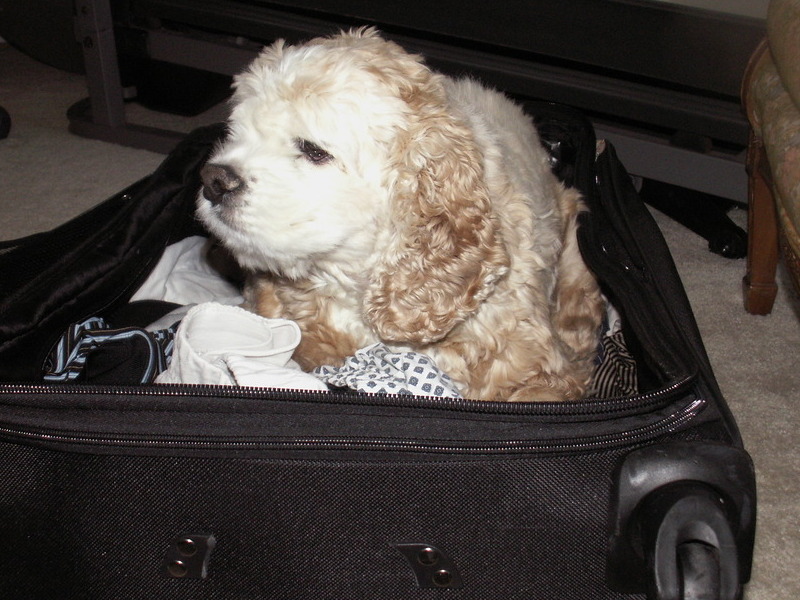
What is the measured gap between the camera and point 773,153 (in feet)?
5.22

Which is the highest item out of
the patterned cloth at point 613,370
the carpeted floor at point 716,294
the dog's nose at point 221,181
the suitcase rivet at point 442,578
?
the dog's nose at point 221,181

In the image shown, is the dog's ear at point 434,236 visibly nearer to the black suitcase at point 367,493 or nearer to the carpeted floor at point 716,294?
the black suitcase at point 367,493

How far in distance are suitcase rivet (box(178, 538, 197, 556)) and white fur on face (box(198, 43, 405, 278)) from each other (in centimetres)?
48

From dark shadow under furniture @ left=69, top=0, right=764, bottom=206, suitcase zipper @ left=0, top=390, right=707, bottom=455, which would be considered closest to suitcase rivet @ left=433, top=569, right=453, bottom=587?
suitcase zipper @ left=0, top=390, right=707, bottom=455

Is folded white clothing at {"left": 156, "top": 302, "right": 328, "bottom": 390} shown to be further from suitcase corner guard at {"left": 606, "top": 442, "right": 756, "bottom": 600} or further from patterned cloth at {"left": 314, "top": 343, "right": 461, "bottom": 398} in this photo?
suitcase corner guard at {"left": 606, "top": 442, "right": 756, "bottom": 600}

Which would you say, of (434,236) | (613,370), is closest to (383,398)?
(434,236)

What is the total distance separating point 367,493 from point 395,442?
8 centimetres

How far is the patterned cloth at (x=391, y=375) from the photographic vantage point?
130 centimetres

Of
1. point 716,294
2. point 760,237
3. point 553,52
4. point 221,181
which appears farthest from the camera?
point 553,52

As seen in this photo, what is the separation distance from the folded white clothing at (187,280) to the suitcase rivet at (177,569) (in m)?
0.86

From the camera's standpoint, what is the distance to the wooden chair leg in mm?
2020

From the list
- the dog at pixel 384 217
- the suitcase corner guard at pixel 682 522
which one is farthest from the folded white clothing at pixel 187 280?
the suitcase corner guard at pixel 682 522

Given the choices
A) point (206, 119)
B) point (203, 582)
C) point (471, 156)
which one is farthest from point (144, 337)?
point (206, 119)

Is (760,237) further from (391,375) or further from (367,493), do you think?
(367,493)
